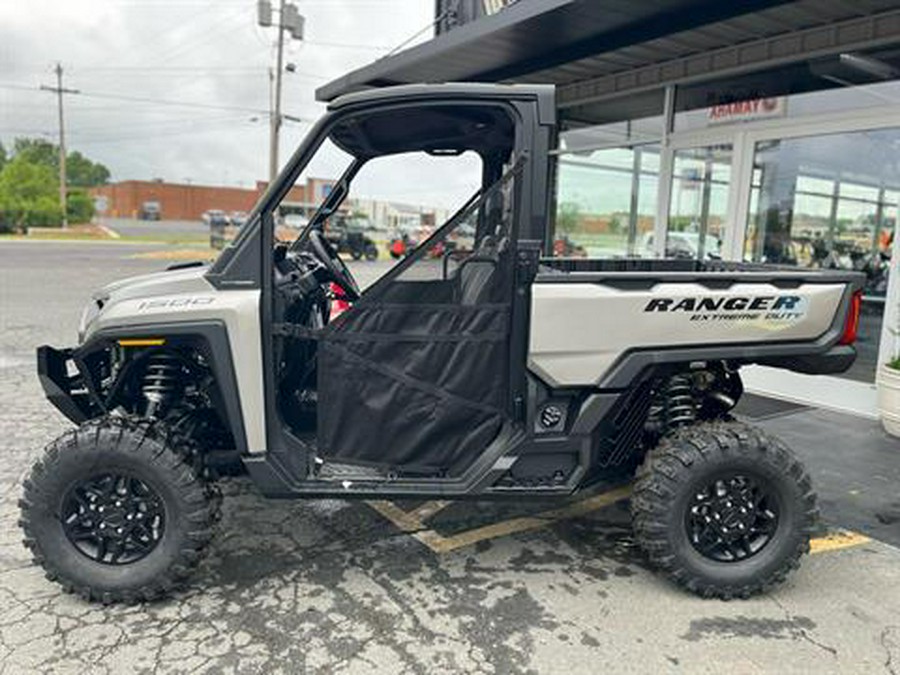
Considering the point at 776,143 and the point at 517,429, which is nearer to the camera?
the point at 517,429

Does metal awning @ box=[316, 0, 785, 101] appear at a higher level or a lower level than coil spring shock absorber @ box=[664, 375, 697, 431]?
higher

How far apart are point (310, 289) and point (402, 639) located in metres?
1.68

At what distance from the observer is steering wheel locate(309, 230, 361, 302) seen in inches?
148

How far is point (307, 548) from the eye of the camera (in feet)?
11.4

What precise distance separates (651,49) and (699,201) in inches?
68.9

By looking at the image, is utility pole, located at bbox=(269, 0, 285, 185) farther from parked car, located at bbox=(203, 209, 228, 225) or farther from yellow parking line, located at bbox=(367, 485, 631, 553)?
yellow parking line, located at bbox=(367, 485, 631, 553)

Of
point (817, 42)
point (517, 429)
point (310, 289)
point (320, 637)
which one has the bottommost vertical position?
point (320, 637)

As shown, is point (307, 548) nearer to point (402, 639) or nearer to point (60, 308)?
point (402, 639)

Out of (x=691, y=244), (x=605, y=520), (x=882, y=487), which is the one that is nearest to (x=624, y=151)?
(x=691, y=244)

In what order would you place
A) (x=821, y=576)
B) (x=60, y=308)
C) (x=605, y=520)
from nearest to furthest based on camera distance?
(x=821, y=576)
(x=605, y=520)
(x=60, y=308)

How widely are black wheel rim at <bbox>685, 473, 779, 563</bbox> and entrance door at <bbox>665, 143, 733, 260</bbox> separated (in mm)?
4784

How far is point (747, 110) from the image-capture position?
22.9ft

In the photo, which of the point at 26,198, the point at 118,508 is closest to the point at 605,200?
the point at 118,508

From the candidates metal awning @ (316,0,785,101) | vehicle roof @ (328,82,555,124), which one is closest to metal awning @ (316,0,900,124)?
metal awning @ (316,0,785,101)
